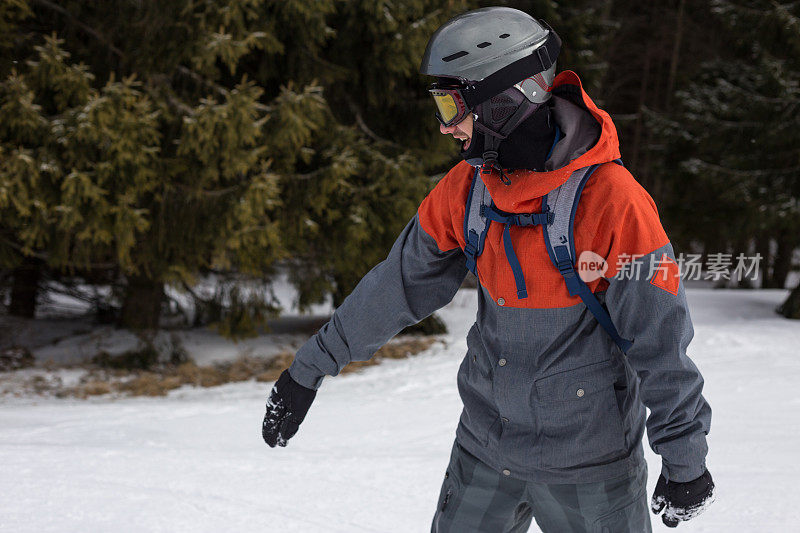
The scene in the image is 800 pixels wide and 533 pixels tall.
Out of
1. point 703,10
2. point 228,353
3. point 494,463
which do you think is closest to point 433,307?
point 494,463

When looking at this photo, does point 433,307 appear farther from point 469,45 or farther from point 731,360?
point 731,360

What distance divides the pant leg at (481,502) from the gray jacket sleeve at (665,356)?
0.42 meters

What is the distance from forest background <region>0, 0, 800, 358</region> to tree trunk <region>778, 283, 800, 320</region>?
8cm

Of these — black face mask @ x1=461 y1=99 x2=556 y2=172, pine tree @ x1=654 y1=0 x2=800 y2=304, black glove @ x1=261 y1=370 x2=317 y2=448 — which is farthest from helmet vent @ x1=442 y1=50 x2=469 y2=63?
pine tree @ x1=654 y1=0 x2=800 y2=304

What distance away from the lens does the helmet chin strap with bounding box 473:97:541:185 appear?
5.81ft

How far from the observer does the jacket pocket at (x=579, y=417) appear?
177cm

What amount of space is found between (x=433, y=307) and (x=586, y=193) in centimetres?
61

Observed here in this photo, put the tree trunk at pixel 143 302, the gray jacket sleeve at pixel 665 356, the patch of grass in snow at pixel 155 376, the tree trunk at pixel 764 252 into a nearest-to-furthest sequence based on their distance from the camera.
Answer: the gray jacket sleeve at pixel 665 356
the patch of grass in snow at pixel 155 376
the tree trunk at pixel 143 302
the tree trunk at pixel 764 252

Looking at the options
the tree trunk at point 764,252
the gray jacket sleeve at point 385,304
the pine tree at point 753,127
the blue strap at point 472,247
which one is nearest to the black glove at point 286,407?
the gray jacket sleeve at point 385,304

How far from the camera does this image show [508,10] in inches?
76.0

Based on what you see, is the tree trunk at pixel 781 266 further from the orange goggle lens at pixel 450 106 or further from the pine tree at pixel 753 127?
the orange goggle lens at pixel 450 106

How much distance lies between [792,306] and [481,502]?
31.1ft

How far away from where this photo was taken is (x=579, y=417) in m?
1.78

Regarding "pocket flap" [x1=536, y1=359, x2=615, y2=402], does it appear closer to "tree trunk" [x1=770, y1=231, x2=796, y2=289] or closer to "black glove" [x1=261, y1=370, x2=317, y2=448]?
"black glove" [x1=261, y1=370, x2=317, y2=448]
